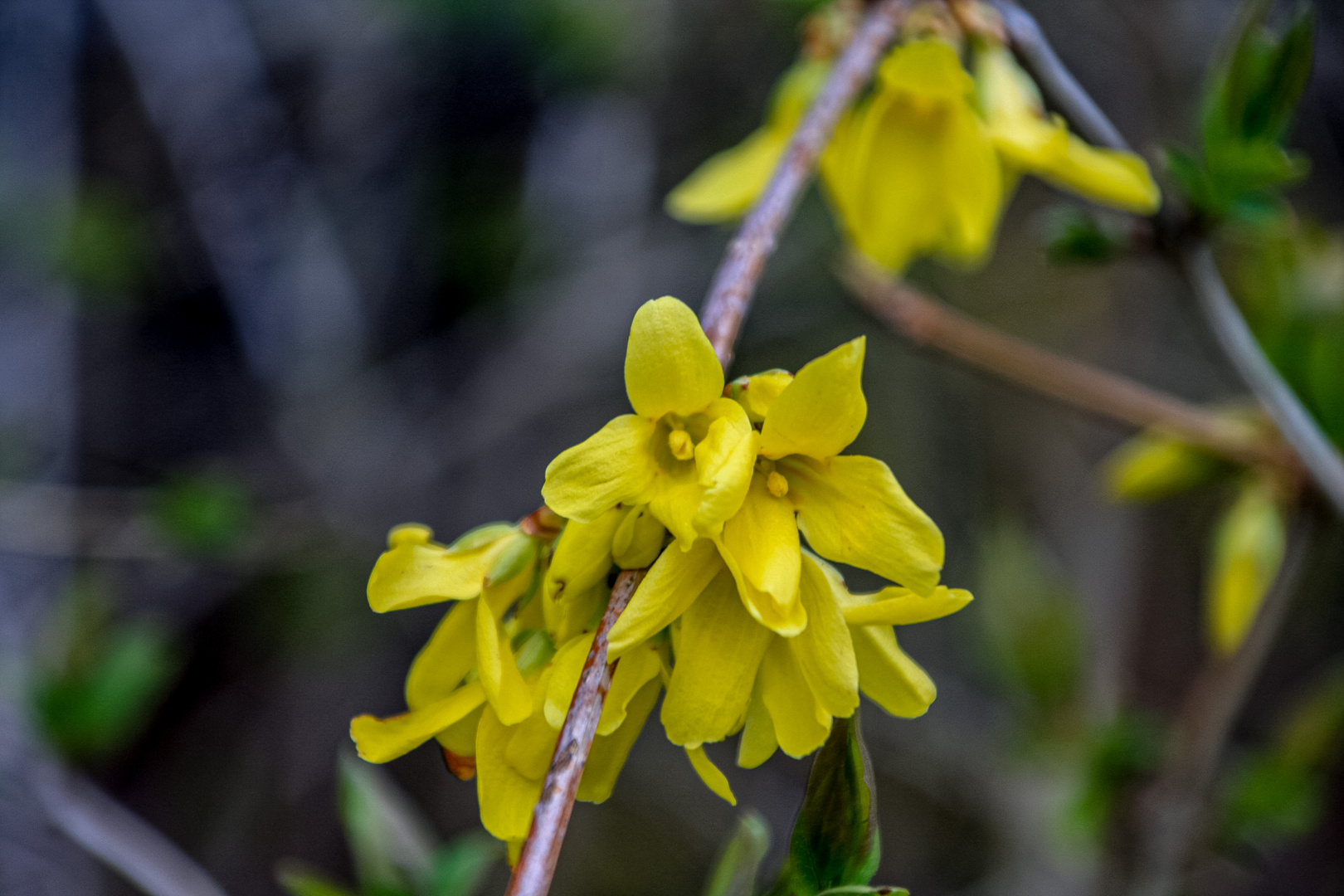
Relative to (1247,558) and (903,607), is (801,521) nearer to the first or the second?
(903,607)

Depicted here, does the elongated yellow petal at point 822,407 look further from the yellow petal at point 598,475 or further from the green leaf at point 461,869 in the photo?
the green leaf at point 461,869

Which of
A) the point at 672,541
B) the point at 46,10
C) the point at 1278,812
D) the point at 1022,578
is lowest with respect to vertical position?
the point at 1278,812

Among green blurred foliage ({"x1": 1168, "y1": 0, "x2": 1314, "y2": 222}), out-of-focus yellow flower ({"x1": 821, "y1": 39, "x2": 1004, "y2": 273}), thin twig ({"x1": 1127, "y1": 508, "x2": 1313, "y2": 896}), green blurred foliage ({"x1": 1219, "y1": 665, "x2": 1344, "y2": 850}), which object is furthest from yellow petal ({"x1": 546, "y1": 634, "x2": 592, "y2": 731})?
green blurred foliage ({"x1": 1219, "y1": 665, "x2": 1344, "y2": 850})

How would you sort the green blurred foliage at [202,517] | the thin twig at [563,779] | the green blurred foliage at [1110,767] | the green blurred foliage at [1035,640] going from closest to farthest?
the thin twig at [563,779], the green blurred foliage at [1110,767], the green blurred foliage at [1035,640], the green blurred foliage at [202,517]

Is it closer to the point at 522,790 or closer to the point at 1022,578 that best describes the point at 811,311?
the point at 1022,578

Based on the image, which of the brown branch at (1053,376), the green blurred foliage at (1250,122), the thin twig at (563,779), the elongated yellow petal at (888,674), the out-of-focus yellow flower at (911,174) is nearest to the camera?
the thin twig at (563,779)

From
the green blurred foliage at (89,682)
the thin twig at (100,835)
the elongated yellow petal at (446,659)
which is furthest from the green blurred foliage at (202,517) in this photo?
the elongated yellow petal at (446,659)

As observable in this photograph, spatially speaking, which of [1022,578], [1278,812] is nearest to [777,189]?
[1022,578]
